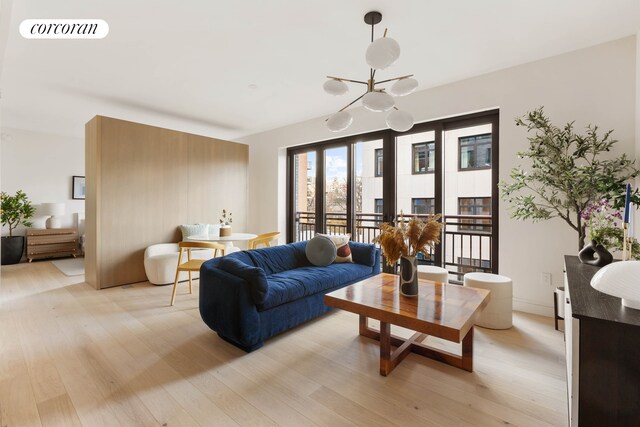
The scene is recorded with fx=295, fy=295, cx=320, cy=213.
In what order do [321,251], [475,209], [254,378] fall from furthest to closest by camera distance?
[475,209] → [321,251] → [254,378]

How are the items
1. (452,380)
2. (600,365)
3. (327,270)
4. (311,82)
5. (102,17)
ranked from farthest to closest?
(311,82) < (327,270) < (102,17) < (452,380) < (600,365)

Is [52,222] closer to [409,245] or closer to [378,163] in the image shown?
[378,163]

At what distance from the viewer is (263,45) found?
284cm

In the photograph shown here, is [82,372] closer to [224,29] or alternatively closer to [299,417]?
[299,417]

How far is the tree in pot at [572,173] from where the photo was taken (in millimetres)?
2482

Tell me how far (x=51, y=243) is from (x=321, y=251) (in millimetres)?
5879

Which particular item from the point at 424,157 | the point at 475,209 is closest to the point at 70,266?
the point at 424,157

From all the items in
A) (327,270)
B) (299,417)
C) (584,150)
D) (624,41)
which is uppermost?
(624,41)

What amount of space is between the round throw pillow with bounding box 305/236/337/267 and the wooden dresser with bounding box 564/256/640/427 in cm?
247

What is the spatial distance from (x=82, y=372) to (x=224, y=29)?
2.88 meters

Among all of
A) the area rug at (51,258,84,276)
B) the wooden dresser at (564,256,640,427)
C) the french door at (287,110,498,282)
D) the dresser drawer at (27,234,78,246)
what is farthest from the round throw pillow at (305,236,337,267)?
the dresser drawer at (27,234,78,246)

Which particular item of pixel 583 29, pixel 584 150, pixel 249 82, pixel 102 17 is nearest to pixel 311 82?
pixel 249 82

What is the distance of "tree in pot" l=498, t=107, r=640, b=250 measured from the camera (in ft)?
8.14

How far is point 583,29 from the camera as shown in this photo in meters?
2.59
